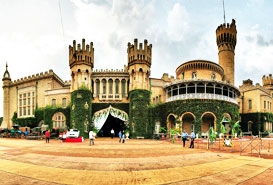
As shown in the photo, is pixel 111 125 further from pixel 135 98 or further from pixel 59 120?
pixel 59 120

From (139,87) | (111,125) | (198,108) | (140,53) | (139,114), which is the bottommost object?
(111,125)

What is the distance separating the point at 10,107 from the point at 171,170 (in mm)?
49681

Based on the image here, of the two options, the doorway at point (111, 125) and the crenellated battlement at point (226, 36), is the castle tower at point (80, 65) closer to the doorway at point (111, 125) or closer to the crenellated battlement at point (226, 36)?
the doorway at point (111, 125)

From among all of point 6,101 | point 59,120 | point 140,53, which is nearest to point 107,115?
point 59,120

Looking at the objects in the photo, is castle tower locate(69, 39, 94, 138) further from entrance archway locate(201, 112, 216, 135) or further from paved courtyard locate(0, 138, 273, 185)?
paved courtyard locate(0, 138, 273, 185)

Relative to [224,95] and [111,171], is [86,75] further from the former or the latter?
[111,171]

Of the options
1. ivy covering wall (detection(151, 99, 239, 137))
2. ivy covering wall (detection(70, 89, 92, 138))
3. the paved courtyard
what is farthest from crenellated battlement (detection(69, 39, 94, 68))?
the paved courtyard

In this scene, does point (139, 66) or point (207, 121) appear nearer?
point (207, 121)

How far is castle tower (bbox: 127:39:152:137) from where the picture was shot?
3766 centimetres

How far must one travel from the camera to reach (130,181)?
9.41 m

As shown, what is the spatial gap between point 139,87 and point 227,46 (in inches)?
1288

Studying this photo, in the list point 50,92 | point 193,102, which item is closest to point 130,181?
point 193,102

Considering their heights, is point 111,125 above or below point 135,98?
below

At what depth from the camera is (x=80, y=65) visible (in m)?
39.4
